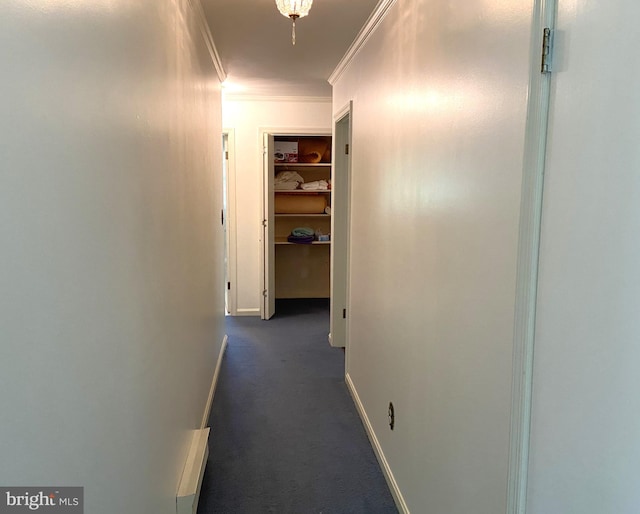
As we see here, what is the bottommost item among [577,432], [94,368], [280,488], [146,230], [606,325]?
[280,488]

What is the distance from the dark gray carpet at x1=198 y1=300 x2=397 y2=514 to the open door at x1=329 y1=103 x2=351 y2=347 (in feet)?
0.81

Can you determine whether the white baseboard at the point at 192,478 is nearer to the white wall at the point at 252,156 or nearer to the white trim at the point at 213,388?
the white trim at the point at 213,388

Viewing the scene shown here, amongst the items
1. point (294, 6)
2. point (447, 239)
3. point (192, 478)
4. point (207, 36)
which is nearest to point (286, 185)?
point (207, 36)

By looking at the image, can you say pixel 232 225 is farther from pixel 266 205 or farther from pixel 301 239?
pixel 301 239

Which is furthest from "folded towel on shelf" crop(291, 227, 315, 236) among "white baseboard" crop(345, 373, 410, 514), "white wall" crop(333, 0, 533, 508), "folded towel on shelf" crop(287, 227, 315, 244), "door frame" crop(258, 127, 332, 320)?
"white wall" crop(333, 0, 533, 508)

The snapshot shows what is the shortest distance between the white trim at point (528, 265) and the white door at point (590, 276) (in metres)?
0.02

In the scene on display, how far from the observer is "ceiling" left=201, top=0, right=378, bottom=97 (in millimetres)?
2598

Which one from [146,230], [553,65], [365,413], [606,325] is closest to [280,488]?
[365,413]

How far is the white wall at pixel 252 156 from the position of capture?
538 centimetres

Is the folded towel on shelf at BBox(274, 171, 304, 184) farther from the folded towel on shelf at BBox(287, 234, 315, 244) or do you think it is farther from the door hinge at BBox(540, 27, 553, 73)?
the door hinge at BBox(540, 27, 553, 73)

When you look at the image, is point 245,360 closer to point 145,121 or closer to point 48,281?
point 145,121

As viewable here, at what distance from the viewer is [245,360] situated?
4254 millimetres

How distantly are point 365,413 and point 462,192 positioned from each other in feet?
6.40

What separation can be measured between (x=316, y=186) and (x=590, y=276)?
5.17 metres
